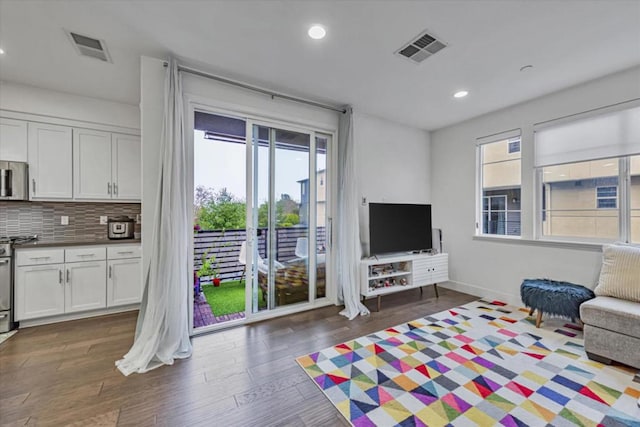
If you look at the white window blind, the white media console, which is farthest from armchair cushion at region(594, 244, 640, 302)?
the white media console

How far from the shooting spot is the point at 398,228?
3914mm

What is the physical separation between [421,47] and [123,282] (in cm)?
428

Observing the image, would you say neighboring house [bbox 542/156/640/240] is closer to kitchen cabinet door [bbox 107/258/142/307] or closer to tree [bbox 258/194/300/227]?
tree [bbox 258/194/300/227]

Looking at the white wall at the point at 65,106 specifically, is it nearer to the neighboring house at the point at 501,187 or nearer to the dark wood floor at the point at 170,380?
the dark wood floor at the point at 170,380

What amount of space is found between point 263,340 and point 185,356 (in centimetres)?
70

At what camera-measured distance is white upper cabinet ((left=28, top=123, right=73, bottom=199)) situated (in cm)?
312

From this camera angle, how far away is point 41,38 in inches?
89.6

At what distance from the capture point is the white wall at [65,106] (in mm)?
3012

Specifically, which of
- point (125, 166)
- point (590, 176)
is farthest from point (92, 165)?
point (590, 176)

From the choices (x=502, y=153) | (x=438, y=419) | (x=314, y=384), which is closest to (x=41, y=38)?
(x=314, y=384)

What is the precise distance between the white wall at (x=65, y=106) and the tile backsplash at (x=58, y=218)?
3.63 ft

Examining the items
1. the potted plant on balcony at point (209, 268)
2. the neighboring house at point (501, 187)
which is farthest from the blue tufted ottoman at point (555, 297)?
the potted plant on balcony at point (209, 268)

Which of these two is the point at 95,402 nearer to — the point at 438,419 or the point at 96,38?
the point at 438,419

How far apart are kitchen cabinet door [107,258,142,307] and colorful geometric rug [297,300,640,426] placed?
8.31 ft
